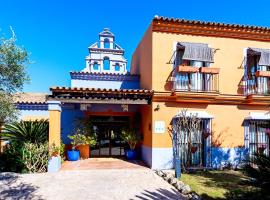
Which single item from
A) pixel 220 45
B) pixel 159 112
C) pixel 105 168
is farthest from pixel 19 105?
pixel 220 45

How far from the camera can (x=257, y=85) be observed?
14.5m

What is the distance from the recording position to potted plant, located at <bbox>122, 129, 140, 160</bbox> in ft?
50.4

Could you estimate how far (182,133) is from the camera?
1338cm

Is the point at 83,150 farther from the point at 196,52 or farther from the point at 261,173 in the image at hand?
the point at 261,173

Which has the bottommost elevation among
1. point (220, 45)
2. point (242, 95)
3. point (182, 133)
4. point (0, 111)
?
point (182, 133)

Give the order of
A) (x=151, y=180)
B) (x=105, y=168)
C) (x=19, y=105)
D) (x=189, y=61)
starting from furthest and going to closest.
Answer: (x=19, y=105)
(x=189, y=61)
(x=105, y=168)
(x=151, y=180)

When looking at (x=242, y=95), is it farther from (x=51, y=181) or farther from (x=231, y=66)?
(x=51, y=181)

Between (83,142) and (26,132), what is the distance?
3348 millimetres

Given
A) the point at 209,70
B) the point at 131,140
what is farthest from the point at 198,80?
the point at 131,140

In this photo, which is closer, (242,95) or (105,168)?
(105,168)

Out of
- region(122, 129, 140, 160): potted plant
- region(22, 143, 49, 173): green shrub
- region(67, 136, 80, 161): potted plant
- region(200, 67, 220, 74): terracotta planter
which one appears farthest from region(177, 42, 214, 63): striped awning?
region(22, 143, 49, 173): green shrub

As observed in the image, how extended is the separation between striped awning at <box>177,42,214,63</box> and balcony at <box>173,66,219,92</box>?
0.55 metres

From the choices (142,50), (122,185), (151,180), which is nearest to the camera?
(122,185)

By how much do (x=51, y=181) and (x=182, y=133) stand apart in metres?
6.98
